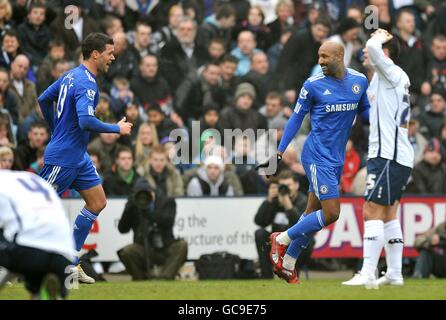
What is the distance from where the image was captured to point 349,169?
1858cm

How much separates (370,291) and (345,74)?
101 inches

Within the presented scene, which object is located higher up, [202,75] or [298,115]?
[202,75]

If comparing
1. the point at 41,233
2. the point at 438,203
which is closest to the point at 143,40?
the point at 438,203

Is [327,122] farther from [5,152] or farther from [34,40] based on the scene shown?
[34,40]

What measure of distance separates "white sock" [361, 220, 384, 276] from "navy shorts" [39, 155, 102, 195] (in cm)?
318

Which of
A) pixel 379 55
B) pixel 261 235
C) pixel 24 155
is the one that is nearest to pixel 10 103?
pixel 24 155

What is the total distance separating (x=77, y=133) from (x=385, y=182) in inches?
137

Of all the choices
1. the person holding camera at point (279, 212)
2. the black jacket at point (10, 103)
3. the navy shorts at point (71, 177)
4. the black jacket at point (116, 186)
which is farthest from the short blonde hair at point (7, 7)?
the navy shorts at point (71, 177)

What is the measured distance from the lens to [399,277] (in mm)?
12781

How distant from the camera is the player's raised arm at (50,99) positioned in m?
13.1

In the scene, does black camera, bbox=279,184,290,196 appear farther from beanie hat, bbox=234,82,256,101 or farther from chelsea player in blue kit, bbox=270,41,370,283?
chelsea player in blue kit, bbox=270,41,370,283

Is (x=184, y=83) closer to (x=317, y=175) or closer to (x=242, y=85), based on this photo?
(x=242, y=85)

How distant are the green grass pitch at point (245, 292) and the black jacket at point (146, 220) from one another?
3162 mm

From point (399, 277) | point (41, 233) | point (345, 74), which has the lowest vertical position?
point (399, 277)
